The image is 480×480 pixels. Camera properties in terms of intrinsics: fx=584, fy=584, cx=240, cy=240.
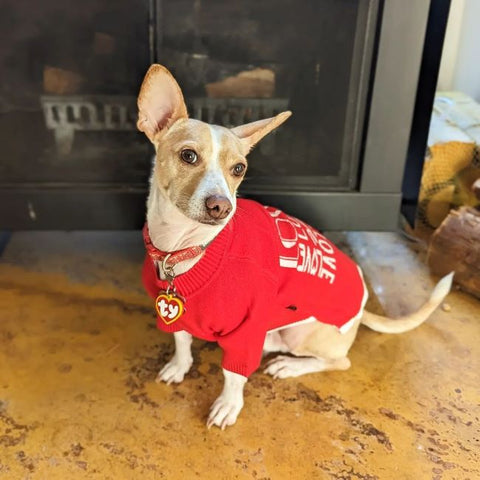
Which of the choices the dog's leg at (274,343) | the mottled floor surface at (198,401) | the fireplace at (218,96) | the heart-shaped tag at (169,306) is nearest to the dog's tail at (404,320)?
the mottled floor surface at (198,401)

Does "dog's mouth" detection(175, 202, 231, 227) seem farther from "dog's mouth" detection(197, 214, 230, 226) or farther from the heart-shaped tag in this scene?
the heart-shaped tag

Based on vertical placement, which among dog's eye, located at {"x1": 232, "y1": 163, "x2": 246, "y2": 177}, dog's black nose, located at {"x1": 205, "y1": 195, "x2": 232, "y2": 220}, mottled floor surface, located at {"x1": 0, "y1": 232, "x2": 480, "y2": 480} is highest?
dog's eye, located at {"x1": 232, "y1": 163, "x2": 246, "y2": 177}

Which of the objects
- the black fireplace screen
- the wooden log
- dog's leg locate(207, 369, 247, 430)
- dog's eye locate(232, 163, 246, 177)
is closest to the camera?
dog's eye locate(232, 163, 246, 177)

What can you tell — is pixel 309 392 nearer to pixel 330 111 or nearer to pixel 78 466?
pixel 78 466

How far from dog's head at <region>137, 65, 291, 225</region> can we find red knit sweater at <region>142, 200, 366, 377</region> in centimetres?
14

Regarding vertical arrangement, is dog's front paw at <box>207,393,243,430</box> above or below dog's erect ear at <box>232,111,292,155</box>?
below

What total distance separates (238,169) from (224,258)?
200 mm

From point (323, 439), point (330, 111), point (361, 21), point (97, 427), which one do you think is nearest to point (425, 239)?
point (330, 111)

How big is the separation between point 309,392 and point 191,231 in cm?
56

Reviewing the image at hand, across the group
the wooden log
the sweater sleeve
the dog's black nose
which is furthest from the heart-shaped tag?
the wooden log

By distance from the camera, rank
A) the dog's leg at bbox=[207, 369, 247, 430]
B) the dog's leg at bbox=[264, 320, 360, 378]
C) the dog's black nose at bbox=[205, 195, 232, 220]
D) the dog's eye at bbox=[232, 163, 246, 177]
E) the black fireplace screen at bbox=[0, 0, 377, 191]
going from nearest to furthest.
Result: the dog's black nose at bbox=[205, 195, 232, 220]
the dog's eye at bbox=[232, 163, 246, 177]
the dog's leg at bbox=[207, 369, 247, 430]
the dog's leg at bbox=[264, 320, 360, 378]
the black fireplace screen at bbox=[0, 0, 377, 191]

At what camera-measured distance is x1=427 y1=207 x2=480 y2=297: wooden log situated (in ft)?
6.22

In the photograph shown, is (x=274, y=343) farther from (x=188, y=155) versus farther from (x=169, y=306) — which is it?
(x=188, y=155)

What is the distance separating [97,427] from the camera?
4.56 ft
